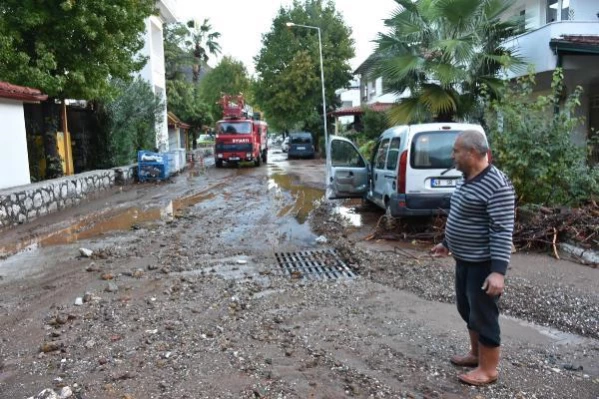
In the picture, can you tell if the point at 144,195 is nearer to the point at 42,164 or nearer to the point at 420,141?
the point at 42,164

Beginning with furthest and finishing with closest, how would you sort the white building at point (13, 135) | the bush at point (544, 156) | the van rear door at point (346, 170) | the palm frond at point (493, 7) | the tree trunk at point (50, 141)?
the tree trunk at point (50, 141) < the palm frond at point (493, 7) < the white building at point (13, 135) < the van rear door at point (346, 170) < the bush at point (544, 156)

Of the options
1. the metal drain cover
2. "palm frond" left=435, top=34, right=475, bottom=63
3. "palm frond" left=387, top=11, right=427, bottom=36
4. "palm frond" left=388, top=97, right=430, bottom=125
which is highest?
"palm frond" left=387, top=11, right=427, bottom=36

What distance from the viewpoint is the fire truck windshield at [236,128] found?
28.3 metres

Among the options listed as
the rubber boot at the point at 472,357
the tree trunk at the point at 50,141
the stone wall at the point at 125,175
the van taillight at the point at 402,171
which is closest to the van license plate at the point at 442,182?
the van taillight at the point at 402,171

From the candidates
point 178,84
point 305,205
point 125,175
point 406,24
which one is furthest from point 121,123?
point 178,84

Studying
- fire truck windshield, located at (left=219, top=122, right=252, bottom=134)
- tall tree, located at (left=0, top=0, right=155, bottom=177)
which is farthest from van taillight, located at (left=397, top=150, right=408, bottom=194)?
fire truck windshield, located at (left=219, top=122, right=252, bottom=134)

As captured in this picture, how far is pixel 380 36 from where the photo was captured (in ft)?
48.1

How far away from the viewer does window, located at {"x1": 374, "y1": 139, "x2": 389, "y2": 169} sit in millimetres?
9875

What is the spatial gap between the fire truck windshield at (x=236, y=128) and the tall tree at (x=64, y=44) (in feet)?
38.6

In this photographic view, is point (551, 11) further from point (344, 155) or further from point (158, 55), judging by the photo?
point (158, 55)

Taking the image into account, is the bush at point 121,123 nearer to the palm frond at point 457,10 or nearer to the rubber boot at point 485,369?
the palm frond at point 457,10

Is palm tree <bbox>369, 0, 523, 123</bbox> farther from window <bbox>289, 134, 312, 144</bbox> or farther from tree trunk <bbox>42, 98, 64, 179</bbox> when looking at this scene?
window <bbox>289, 134, 312, 144</bbox>

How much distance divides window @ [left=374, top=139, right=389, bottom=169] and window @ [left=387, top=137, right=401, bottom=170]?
0.28 metres

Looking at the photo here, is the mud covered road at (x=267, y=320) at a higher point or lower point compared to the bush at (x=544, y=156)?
lower
